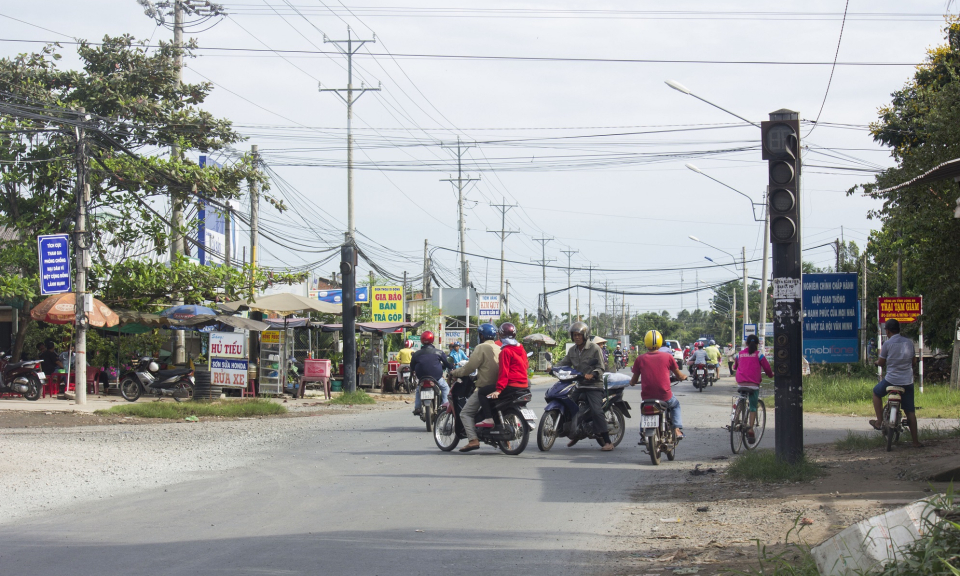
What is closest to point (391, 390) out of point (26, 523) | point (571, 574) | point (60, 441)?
point (60, 441)

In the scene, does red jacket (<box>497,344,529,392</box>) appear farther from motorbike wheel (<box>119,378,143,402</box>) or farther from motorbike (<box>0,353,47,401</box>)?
motorbike (<box>0,353,47,401</box>)

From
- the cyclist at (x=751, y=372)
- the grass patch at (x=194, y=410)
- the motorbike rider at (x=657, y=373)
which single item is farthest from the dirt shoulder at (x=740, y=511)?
the grass patch at (x=194, y=410)

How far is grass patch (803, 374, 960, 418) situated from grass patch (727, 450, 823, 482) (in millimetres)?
9839

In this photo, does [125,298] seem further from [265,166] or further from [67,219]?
[265,166]

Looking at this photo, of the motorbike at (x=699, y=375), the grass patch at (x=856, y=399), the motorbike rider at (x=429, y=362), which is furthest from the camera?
the motorbike at (x=699, y=375)

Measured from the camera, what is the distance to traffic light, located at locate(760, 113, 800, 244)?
9.37 metres

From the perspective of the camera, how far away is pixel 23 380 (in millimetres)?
21719

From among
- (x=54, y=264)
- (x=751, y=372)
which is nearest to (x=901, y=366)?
(x=751, y=372)

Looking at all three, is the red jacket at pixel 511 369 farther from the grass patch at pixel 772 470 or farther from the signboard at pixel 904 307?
the signboard at pixel 904 307

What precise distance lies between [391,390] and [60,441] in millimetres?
17250

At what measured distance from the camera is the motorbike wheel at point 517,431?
1181 centimetres

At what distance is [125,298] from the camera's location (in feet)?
89.2

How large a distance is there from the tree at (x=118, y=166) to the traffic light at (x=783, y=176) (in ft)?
68.9

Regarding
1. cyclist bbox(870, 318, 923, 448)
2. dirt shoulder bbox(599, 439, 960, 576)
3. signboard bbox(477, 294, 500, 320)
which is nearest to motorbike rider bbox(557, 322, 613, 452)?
dirt shoulder bbox(599, 439, 960, 576)
